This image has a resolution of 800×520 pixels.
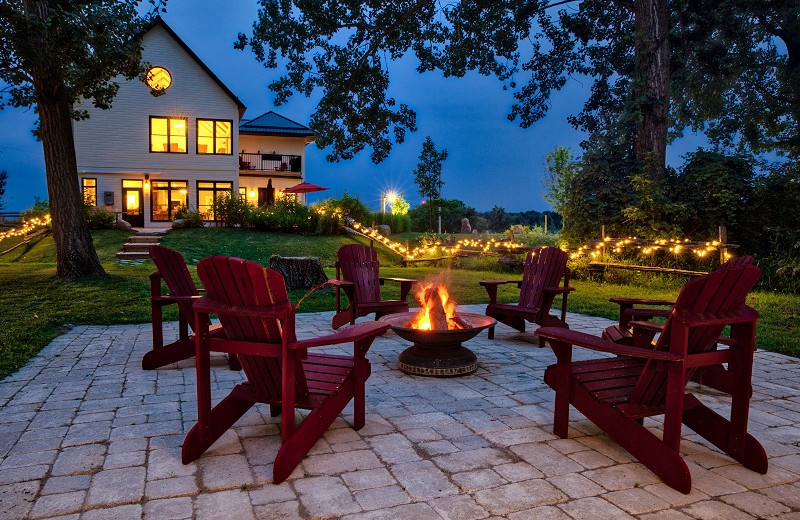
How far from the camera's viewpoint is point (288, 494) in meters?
2.23

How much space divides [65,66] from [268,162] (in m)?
17.3

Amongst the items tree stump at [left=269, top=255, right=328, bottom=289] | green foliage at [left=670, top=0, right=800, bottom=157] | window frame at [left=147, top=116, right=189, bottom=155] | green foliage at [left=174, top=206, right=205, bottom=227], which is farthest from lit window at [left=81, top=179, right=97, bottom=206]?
green foliage at [left=670, top=0, right=800, bottom=157]

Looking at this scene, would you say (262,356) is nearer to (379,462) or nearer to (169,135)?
(379,462)

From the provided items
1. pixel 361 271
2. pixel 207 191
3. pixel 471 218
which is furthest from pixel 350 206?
pixel 471 218

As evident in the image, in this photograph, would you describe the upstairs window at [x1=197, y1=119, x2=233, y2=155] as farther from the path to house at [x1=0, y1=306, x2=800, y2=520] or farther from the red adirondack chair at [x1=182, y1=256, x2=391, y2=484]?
the red adirondack chair at [x1=182, y1=256, x2=391, y2=484]

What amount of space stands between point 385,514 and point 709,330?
5.54 feet

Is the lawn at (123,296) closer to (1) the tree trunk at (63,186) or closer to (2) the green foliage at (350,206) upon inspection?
(1) the tree trunk at (63,186)

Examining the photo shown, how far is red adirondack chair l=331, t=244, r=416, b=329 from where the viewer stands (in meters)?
5.42

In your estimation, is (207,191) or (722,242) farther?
(207,191)

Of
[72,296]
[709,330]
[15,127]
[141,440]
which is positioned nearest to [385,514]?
[141,440]

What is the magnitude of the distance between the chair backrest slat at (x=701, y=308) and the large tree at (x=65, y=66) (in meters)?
8.99

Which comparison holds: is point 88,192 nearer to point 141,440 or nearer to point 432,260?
point 432,260

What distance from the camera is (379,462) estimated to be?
255 cm

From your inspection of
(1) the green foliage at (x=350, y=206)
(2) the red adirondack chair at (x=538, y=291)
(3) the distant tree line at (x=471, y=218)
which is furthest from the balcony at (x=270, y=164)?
(2) the red adirondack chair at (x=538, y=291)
